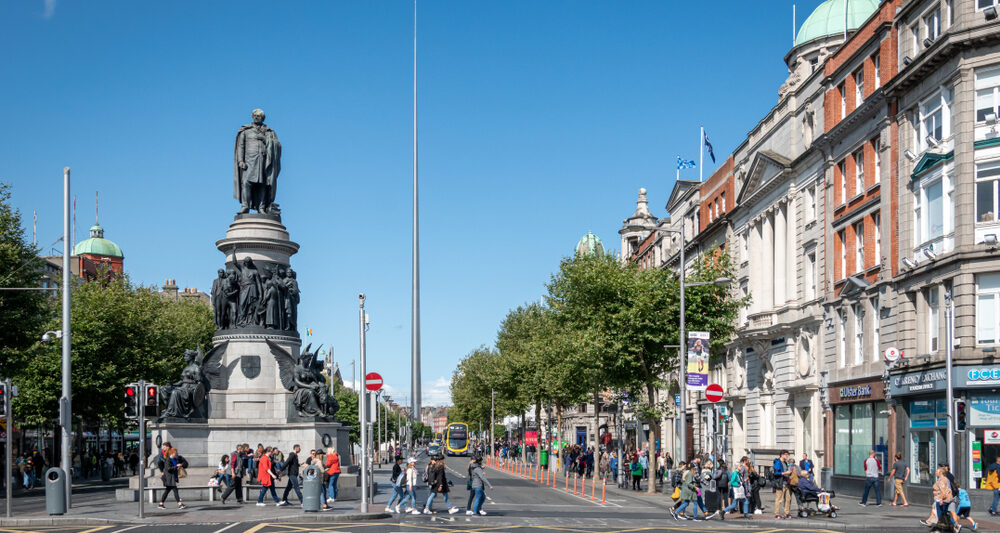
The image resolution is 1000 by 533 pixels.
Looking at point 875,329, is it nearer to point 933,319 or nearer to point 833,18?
point 933,319

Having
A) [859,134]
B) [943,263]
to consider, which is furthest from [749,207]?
[943,263]

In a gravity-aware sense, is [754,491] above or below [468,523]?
below

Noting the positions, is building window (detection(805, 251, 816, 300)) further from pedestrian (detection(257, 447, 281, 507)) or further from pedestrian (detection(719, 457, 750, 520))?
pedestrian (detection(257, 447, 281, 507))

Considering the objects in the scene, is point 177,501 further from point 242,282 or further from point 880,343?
point 880,343

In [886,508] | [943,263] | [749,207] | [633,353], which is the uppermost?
[749,207]

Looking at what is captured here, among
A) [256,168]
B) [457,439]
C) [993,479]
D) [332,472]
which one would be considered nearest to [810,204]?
[993,479]

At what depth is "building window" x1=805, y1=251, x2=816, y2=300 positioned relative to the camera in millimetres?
47531

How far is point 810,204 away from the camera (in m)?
48.3

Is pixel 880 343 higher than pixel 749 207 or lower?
lower

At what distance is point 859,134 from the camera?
137 ft

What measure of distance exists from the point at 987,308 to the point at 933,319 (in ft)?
9.03

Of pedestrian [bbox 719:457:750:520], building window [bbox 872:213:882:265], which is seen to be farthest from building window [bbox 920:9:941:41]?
pedestrian [bbox 719:457:750:520]

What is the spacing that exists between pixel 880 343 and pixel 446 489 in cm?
1801

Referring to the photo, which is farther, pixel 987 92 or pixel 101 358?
pixel 101 358
